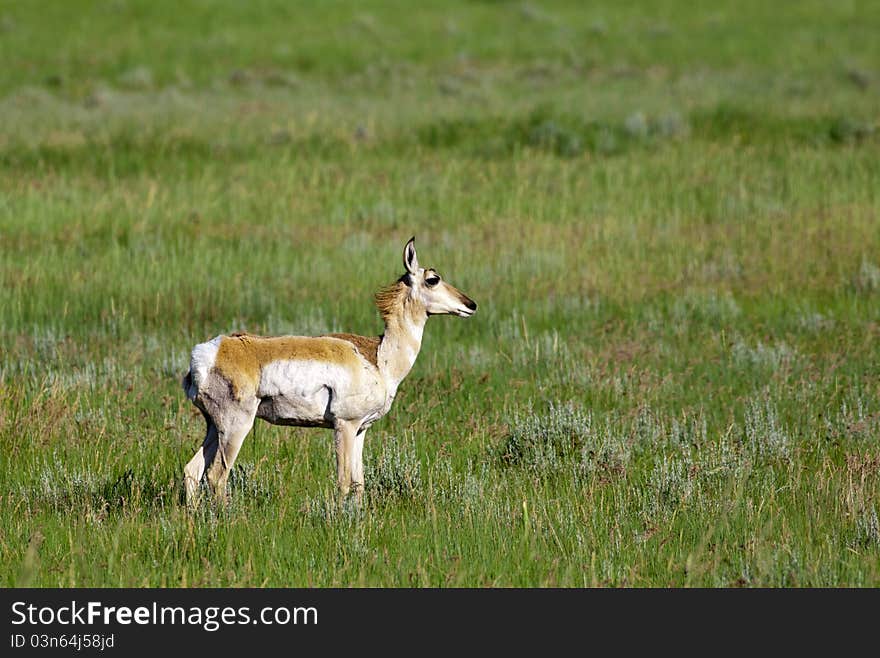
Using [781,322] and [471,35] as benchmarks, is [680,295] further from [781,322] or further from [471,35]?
[471,35]

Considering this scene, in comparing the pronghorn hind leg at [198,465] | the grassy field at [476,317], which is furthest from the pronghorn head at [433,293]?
the pronghorn hind leg at [198,465]

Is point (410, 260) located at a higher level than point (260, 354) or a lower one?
higher

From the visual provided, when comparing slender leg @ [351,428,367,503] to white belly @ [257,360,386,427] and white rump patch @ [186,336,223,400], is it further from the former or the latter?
white rump patch @ [186,336,223,400]

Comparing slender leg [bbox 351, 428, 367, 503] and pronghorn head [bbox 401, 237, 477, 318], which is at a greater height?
pronghorn head [bbox 401, 237, 477, 318]

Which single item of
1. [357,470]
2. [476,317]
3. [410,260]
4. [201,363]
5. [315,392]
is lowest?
[357,470]

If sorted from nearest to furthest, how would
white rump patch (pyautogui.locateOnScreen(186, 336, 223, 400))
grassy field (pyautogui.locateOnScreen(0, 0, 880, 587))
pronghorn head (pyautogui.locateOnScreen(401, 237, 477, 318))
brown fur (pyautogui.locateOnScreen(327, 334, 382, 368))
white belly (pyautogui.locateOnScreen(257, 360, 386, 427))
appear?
grassy field (pyautogui.locateOnScreen(0, 0, 880, 587)) → white rump patch (pyautogui.locateOnScreen(186, 336, 223, 400)) → white belly (pyautogui.locateOnScreen(257, 360, 386, 427)) → brown fur (pyautogui.locateOnScreen(327, 334, 382, 368)) → pronghorn head (pyautogui.locateOnScreen(401, 237, 477, 318))

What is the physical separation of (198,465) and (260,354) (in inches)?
30.7

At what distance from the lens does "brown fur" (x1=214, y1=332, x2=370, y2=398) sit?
25.1 ft

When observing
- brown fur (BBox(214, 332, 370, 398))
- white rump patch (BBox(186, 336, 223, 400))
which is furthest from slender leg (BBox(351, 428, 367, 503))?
white rump patch (BBox(186, 336, 223, 400))

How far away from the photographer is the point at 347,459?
26.3ft

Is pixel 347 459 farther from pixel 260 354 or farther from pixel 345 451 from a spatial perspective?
pixel 260 354

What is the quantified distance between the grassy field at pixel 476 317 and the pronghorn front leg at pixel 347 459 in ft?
0.82

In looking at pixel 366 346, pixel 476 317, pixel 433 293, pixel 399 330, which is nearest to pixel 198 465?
pixel 366 346

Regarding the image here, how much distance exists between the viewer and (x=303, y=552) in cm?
736
